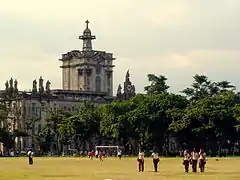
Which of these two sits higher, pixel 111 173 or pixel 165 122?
pixel 165 122

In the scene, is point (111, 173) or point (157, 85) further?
point (157, 85)

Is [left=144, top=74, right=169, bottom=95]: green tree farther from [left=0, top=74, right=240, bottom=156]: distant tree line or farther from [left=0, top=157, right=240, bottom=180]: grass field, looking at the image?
[left=0, top=157, right=240, bottom=180]: grass field

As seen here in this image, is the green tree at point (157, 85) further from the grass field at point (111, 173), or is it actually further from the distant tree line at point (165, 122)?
the grass field at point (111, 173)

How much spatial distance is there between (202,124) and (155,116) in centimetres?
923

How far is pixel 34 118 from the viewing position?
18138cm

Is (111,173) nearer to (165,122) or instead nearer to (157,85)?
(165,122)

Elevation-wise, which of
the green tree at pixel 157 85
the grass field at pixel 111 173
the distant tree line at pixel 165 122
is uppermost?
the green tree at pixel 157 85

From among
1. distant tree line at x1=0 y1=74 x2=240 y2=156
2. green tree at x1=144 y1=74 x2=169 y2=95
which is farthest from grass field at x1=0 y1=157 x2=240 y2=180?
green tree at x1=144 y1=74 x2=169 y2=95

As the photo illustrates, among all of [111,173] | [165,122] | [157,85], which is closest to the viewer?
[111,173]

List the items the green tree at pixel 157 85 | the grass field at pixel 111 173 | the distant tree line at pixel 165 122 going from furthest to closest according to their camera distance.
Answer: the green tree at pixel 157 85, the distant tree line at pixel 165 122, the grass field at pixel 111 173

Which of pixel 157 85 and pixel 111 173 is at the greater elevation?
pixel 157 85

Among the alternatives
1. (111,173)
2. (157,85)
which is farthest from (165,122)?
(111,173)

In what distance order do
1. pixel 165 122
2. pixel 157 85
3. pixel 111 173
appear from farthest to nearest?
pixel 157 85, pixel 165 122, pixel 111 173

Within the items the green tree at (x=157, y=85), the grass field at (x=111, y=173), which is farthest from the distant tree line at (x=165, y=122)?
the grass field at (x=111, y=173)
